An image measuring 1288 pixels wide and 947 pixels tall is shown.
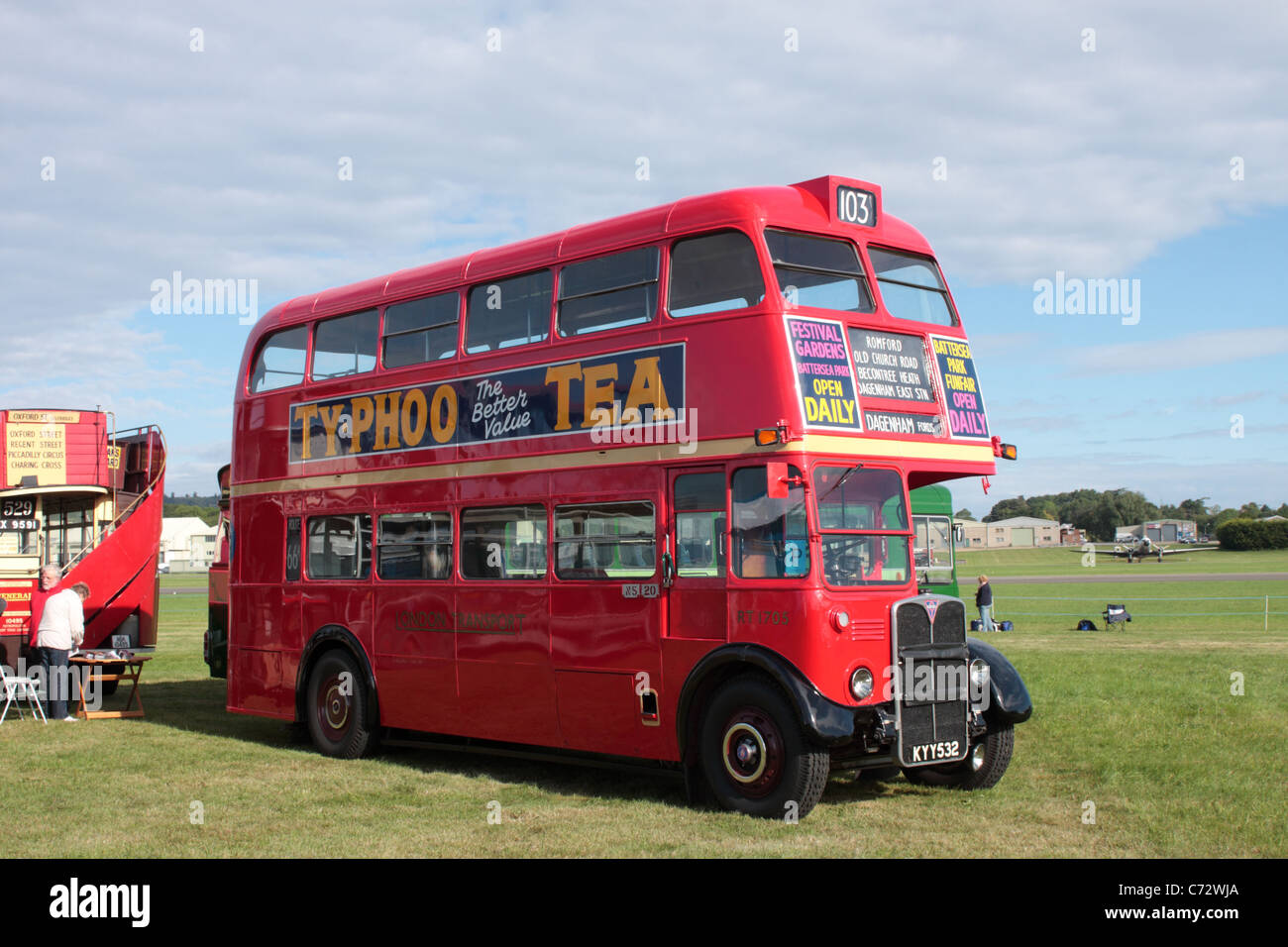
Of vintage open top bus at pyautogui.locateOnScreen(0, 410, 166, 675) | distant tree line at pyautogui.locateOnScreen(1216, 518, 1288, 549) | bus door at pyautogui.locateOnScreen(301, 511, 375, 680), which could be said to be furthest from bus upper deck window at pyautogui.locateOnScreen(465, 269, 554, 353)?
distant tree line at pyautogui.locateOnScreen(1216, 518, 1288, 549)

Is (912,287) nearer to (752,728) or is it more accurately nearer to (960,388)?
(960,388)

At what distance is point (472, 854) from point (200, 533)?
114277mm

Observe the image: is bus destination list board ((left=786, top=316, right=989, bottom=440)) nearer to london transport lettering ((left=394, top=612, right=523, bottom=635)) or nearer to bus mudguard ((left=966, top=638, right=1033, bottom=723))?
bus mudguard ((left=966, top=638, right=1033, bottom=723))

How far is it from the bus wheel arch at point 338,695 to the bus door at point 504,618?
1.59 meters

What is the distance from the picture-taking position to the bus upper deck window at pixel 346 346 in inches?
516

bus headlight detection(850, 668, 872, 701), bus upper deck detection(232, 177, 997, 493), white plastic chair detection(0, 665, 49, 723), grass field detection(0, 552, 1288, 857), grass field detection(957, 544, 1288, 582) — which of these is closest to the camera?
grass field detection(0, 552, 1288, 857)

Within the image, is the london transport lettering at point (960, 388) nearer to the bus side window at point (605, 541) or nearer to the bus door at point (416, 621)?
the bus side window at point (605, 541)

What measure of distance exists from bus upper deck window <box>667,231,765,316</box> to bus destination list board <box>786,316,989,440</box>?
517mm

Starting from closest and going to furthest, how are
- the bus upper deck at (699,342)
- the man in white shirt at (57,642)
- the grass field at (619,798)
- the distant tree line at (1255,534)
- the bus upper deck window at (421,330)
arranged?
1. the grass field at (619,798)
2. the bus upper deck at (699,342)
3. the bus upper deck window at (421,330)
4. the man in white shirt at (57,642)
5. the distant tree line at (1255,534)

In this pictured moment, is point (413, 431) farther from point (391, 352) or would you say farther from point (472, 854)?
point (472, 854)

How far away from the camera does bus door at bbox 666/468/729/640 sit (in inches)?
378

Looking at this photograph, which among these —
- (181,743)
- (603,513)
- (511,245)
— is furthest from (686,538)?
(181,743)

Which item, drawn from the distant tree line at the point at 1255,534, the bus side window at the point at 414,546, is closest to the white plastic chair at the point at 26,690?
the bus side window at the point at 414,546

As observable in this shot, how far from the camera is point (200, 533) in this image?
115125 millimetres
